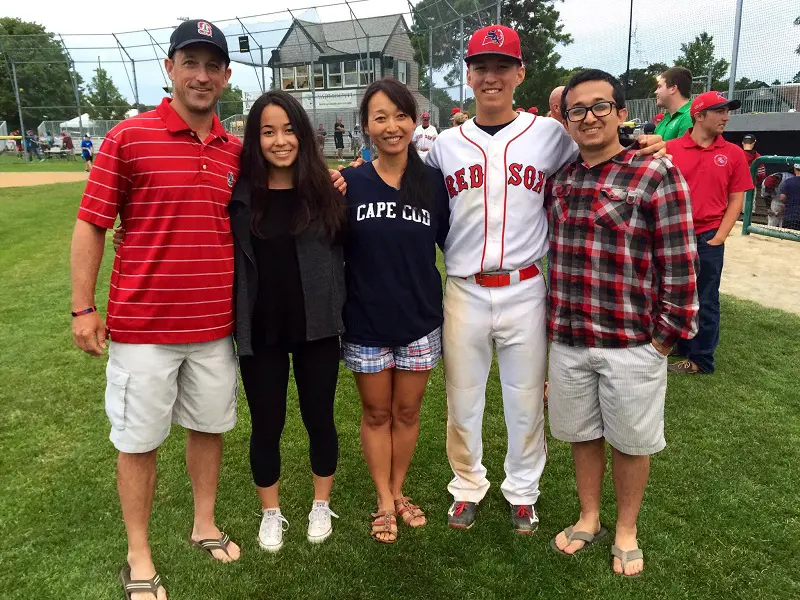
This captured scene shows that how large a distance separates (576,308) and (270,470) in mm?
1582

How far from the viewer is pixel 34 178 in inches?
787

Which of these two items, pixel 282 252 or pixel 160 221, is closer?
pixel 160 221

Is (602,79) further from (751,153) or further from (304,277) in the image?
(751,153)

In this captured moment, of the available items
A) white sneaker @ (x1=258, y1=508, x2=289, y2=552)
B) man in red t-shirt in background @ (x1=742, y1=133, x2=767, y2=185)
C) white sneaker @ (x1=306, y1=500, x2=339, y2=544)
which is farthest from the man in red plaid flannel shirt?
man in red t-shirt in background @ (x1=742, y1=133, x2=767, y2=185)

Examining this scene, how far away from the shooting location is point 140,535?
2.43 m

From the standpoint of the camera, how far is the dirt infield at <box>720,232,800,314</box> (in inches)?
272

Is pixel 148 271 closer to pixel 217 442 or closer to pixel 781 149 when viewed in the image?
pixel 217 442

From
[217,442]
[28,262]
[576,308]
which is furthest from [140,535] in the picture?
[28,262]

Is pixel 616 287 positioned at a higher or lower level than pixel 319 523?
higher

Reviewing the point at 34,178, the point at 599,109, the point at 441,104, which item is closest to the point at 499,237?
the point at 599,109

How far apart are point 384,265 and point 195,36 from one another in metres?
1.19

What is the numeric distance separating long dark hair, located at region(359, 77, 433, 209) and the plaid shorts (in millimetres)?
628

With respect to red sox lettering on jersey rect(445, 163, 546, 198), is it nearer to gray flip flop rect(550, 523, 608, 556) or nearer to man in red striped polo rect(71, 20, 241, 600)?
man in red striped polo rect(71, 20, 241, 600)

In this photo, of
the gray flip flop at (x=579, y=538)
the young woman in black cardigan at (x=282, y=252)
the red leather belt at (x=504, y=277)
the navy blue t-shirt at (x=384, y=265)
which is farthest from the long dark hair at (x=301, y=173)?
the gray flip flop at (x=579, y=538)
